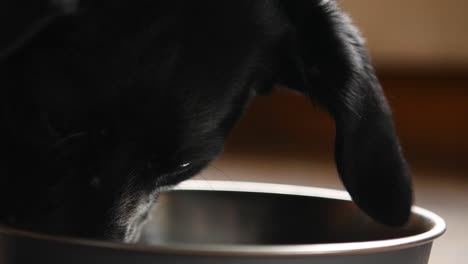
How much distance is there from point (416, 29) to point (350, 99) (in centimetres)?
196

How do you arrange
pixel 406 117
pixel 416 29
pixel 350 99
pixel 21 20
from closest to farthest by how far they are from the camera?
pixel 21 20, pixel 350 99, pixel 416 29, pixel 406 117

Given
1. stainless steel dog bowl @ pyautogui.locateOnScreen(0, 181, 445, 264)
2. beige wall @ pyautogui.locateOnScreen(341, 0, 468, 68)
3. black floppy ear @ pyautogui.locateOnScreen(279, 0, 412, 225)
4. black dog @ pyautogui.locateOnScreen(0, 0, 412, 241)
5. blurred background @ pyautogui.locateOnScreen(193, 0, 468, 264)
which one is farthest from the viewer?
beige wall @ pyautogui.locateOnScreen(341, 0, 468, 68)

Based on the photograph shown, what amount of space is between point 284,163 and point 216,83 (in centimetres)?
183

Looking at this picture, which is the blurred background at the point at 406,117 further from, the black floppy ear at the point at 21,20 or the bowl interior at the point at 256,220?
the black floppy ear at the point at 21,20

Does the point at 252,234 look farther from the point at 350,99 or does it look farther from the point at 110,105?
the point at 110,105

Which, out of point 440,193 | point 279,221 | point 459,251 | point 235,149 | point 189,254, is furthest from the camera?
point 235,149

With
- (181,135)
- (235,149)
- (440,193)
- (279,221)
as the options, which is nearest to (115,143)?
(181,135)

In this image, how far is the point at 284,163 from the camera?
2.86 m

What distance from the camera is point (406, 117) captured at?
11.2ft

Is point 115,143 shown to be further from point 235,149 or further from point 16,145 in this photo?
point 235,149

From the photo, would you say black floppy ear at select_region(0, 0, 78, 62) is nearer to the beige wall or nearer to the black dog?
the black dog

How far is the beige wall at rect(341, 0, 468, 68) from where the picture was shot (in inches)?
119

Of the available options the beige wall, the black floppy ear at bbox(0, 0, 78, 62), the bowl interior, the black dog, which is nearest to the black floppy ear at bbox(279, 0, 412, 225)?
the bowl interior

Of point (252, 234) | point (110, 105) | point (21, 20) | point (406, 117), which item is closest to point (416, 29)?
point (406, 117)
